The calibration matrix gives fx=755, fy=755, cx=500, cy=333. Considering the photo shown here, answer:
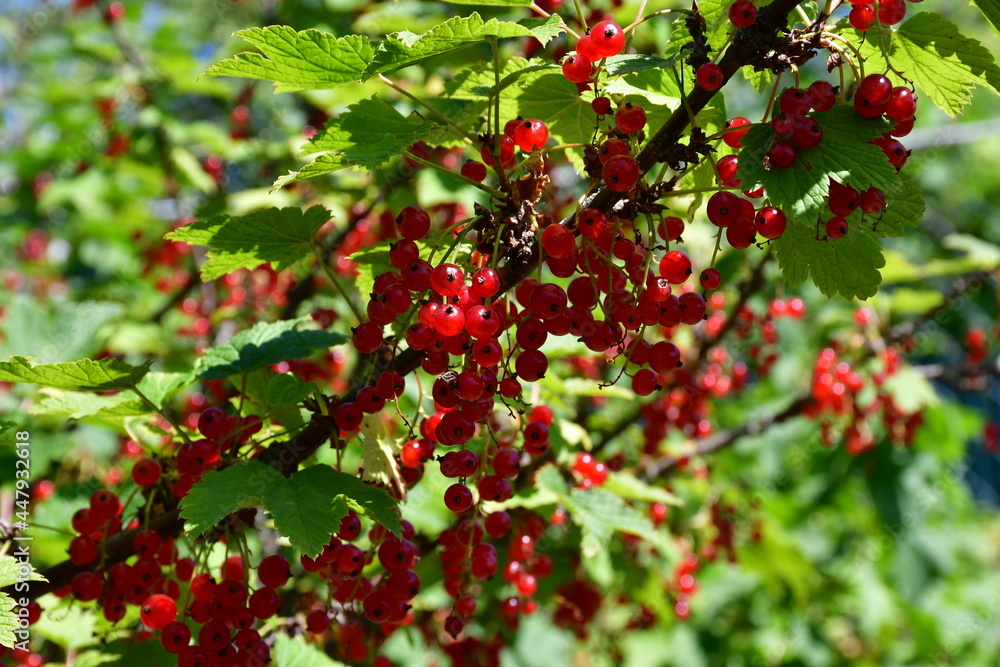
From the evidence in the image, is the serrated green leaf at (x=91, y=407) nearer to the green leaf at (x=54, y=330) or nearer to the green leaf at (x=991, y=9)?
the green leaf at (x=54, y=330)

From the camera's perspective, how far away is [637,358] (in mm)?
1380

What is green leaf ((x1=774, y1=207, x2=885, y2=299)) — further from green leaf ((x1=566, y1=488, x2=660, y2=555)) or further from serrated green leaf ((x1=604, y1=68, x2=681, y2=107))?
green leaf ((x1=566, y1=488, x2=660, y2=555))

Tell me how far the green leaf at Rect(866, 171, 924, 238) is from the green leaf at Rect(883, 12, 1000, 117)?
0.19 meters

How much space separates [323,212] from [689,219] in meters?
0.70

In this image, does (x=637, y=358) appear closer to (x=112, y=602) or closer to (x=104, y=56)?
(x=112, y=602)

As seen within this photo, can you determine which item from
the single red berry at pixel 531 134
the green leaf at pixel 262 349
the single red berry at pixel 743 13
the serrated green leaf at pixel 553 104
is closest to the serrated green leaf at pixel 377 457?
the green leaf at pixel 262 349

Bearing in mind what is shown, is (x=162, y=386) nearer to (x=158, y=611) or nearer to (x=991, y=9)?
(x=158, y=611)

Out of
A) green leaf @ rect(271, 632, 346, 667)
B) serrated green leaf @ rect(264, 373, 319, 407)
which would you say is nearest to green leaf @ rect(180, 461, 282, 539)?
serrated green leaf @ rect(264, 373, 319, 407)

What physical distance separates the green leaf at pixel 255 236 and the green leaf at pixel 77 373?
25 centimetres

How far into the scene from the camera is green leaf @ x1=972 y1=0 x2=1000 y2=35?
1.19 metres

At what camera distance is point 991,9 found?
3.95ft

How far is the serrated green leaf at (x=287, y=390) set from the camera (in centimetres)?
139

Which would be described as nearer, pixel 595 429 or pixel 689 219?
pixel 689 219

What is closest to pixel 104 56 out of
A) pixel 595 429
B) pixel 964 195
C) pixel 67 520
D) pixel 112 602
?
pixel 67 520
